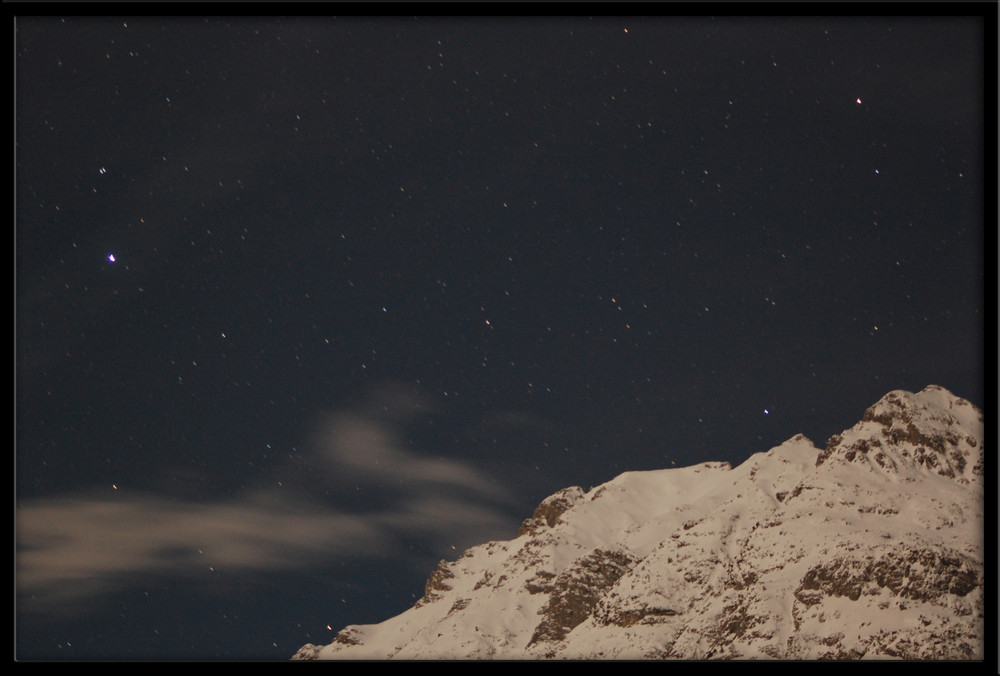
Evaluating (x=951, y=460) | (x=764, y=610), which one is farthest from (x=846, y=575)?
(x=951, y=460)

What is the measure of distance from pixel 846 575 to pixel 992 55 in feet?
571

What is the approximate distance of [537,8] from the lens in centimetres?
1348

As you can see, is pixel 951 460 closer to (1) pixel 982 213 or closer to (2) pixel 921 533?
(2) pixel 921 533

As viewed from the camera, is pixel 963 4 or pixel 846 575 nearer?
pixel 963 4

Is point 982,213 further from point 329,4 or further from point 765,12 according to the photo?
point 329,4

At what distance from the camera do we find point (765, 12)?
13.6m

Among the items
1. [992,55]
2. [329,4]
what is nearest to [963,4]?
[992,55]
